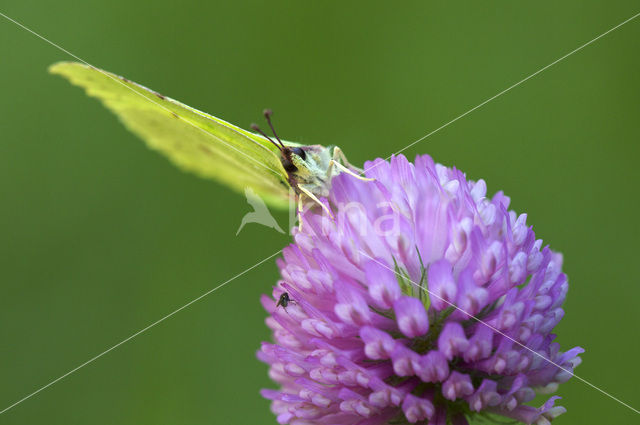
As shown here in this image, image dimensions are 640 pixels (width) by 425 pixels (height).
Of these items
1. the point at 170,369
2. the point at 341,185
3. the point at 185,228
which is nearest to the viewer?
the point at 341,185

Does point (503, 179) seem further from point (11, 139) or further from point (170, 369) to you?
point (11, 139)

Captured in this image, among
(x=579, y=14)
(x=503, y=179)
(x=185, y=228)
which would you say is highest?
(x=579, y=14)

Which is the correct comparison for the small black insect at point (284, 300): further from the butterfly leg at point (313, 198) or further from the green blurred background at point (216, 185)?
the green blurred background at point (216, 185)

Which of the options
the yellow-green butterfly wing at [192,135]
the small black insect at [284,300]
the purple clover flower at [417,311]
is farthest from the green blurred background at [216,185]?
the small black insect at [284,300]

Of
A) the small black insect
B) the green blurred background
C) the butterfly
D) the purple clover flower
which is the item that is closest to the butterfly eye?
the butterfly

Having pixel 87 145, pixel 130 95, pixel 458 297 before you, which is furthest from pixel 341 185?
pixel 87 145

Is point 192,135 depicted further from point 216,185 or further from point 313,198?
point 216,185

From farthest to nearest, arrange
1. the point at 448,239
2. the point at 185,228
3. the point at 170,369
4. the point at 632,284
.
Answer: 1. the point at 185,228
2. the point at 170,369
3. the point at 632,284
4. the point at 448,239

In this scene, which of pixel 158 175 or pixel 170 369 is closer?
pixel 170 369
